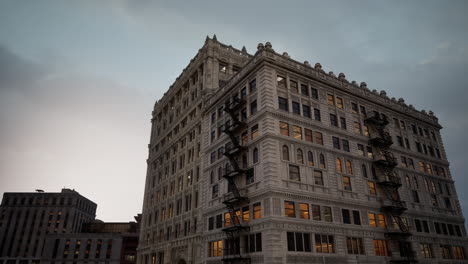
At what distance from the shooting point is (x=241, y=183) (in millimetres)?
36625

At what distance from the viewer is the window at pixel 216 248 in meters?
37.4

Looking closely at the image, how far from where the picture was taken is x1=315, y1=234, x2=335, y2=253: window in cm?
3250

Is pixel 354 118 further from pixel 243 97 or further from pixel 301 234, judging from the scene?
pixel 301 234

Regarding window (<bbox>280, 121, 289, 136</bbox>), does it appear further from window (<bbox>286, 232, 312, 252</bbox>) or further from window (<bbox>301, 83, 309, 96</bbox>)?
window (<bbox>286, 232, 312, 252</bbox>)

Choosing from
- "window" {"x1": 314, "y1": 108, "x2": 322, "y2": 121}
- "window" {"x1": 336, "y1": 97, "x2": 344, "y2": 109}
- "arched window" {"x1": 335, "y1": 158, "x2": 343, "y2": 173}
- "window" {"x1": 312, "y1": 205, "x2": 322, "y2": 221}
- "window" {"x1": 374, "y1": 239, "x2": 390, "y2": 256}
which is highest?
"window" {"x1": 336, "y1": 97, "x2": 344, "y2": 109}

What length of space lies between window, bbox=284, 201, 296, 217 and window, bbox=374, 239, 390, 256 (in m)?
11.3

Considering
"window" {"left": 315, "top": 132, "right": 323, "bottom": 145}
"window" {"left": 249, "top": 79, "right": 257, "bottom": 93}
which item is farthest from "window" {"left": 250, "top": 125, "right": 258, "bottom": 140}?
"window" {"left": 315, "top": 132, "right": 323, "bottom": 145}

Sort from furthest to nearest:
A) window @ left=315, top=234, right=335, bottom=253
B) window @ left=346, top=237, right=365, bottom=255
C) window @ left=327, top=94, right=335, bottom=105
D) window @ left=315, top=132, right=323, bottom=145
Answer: window @ left=327, top=94, right=335, bottom=105 → window @ left=315, top=132, right=323, bottom=145 → window @ left=346, top=237, right=365, bottom=255 → window @ left=315, top=234, right=335, bottom=253

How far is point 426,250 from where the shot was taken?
135 feet

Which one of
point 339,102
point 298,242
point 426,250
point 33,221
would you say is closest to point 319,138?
point 339,102

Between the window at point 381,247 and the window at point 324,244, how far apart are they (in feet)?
20.7

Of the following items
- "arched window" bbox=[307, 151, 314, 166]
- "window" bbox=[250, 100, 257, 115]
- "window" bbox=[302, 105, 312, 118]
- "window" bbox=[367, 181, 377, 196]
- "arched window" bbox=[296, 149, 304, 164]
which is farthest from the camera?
"window" bbox=[367, 181, 377, 196]

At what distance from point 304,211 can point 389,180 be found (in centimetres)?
1476

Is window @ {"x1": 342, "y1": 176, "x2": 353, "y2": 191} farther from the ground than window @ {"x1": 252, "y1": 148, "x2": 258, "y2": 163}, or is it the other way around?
window @ {"x1": 252, "y1": 148, "x2": 258, "y2": 163}
